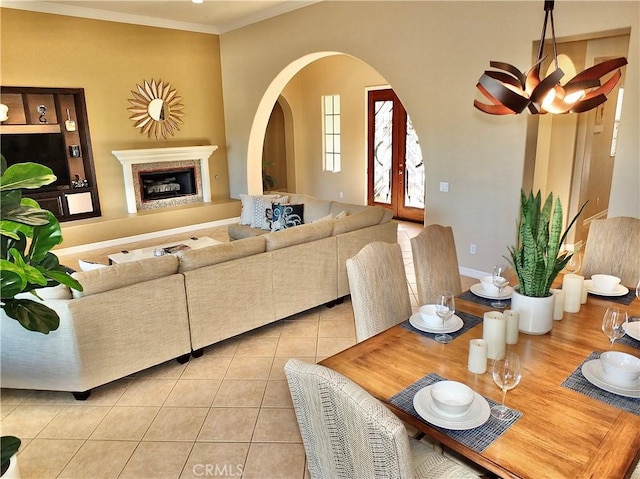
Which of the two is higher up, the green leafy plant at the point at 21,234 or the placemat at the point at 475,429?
the green leafy plant at the point at 21,234

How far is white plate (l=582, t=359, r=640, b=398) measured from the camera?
5.07 feet

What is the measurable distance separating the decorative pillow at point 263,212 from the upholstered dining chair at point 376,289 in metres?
3.22

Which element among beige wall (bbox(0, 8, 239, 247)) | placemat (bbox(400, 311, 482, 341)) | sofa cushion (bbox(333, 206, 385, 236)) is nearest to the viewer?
placemat (bbox(400, 311, 482, 341))

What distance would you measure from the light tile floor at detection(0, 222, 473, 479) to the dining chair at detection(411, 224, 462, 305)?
1109mm

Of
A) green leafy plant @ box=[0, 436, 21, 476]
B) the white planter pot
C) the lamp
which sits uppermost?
the lamp

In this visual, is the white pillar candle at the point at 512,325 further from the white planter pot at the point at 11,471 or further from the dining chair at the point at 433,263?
the white planter pot at the point at 11,471

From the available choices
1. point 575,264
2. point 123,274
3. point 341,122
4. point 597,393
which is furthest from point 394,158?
point 597,393

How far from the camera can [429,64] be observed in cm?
473

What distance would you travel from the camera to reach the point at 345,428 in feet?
3.85

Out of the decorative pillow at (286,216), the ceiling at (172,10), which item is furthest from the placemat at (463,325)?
the ceiling at (172,10)

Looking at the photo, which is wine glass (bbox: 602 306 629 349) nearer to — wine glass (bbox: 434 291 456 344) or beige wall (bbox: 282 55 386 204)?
wine glass (bbox: 434 291 456 344)

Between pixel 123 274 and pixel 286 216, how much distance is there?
2617 mm

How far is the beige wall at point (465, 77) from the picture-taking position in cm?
368

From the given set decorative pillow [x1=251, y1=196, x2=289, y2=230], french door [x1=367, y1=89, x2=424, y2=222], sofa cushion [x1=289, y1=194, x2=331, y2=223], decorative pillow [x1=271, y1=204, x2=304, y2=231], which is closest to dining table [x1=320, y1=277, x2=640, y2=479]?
sofa cushion [x1=289, y1=194, x2=331, y2=223]
